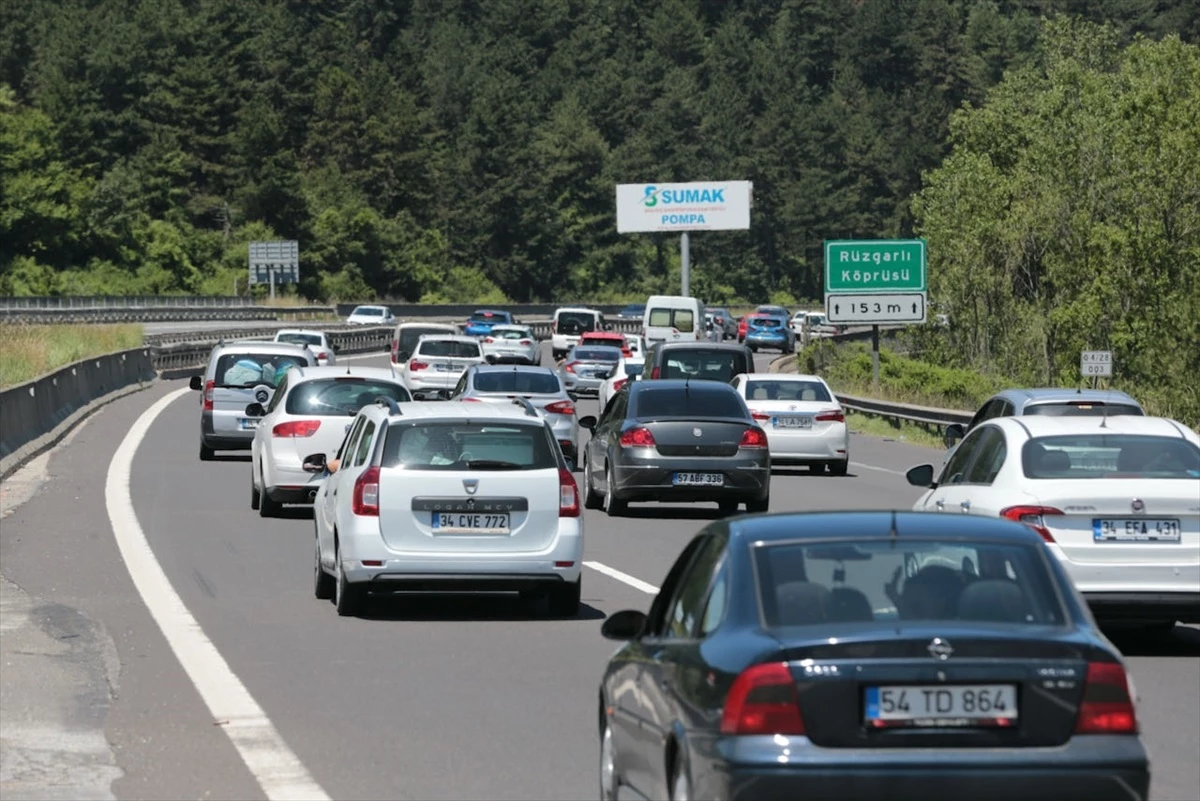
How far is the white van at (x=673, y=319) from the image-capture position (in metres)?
73.9

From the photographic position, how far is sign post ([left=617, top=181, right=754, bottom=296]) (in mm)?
137375

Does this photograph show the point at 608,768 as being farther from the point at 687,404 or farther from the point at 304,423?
the point at 687,404

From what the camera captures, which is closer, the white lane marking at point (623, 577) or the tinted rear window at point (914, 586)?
the tinted rear window at point (914, 586)

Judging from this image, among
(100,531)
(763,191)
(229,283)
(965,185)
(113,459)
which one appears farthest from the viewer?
(763,191)

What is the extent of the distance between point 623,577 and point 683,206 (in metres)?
120

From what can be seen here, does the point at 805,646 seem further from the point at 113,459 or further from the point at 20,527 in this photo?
the point at 113,459

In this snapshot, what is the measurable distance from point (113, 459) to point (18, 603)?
633 inches

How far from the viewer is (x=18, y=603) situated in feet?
51.5

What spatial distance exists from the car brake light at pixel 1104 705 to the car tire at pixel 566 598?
9.09m

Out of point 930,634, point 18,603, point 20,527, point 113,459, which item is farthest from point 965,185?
point 930,634

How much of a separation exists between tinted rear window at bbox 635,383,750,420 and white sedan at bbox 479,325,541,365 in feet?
106

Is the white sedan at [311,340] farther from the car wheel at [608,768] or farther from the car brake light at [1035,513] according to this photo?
the car wheel at [608,768]

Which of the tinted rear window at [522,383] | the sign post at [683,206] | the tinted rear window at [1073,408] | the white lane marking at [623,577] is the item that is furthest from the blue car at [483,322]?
the tinted rear window at [1073,408]

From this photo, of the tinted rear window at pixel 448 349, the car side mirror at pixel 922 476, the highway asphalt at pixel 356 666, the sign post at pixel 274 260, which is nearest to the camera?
the highway asphalt at pixel 356 666
